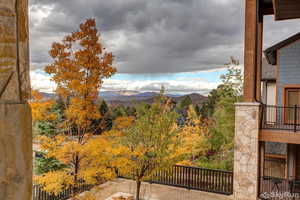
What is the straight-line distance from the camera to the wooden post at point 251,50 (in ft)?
27.1

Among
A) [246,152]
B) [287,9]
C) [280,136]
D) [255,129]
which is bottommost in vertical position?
[246,152]

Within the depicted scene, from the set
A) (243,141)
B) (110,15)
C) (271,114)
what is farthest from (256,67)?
(110,15)

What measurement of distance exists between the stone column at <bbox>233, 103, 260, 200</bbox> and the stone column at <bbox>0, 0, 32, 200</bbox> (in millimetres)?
8265

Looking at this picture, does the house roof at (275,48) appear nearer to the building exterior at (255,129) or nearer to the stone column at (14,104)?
the building exterior at (255,129)

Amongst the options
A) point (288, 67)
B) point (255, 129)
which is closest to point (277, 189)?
point (255, 129)

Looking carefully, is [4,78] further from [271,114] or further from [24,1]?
[271,114]

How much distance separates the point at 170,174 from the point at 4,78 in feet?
39.0

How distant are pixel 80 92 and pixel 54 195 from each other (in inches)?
169

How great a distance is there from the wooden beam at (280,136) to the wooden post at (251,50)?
1.18 m

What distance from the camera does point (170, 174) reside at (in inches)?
476

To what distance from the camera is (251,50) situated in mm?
8344

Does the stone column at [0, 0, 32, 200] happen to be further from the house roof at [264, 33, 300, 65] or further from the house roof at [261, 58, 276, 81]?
the house roof at [261, 58, 276, 81]

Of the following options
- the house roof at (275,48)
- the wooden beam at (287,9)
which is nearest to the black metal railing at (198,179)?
the house roof at (275,48)

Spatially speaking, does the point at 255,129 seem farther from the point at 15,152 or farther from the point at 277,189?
the point at 15,152
